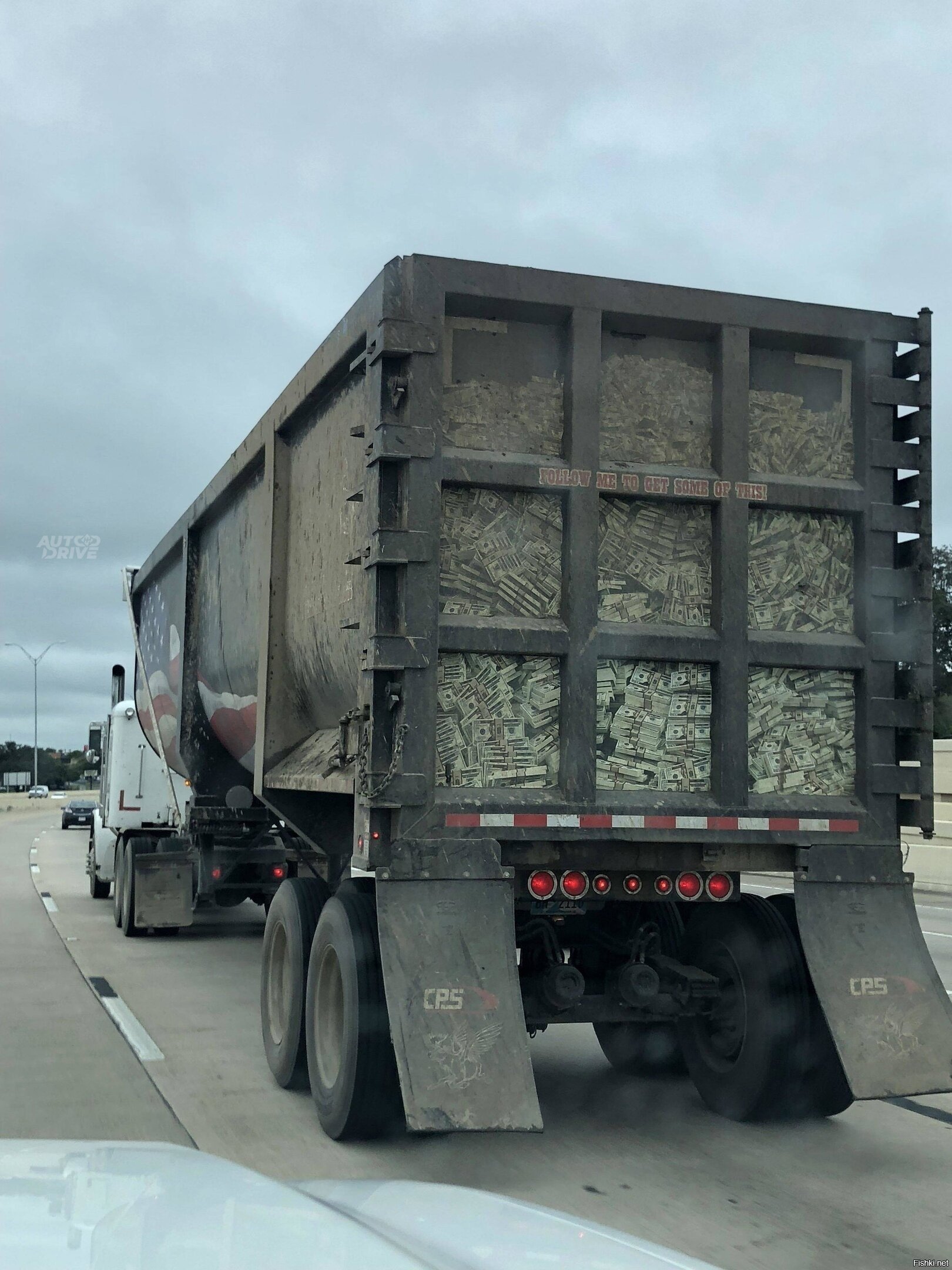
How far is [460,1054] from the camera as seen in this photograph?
5531 millimetres

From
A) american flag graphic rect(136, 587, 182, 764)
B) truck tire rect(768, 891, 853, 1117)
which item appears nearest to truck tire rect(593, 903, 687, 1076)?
truck tire rect(768, 891, 853, 1117)

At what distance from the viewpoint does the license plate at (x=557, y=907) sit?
6.28 metres

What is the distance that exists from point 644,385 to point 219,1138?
13.8 ft

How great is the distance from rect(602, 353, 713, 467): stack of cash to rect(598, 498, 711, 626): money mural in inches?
9.7

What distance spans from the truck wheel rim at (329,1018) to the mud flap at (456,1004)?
2.41ft

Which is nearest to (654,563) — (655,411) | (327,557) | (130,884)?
(655,411)

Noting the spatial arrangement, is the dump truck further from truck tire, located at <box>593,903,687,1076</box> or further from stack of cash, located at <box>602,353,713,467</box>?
truck tire, located at <box>593,903,687,1076</box>

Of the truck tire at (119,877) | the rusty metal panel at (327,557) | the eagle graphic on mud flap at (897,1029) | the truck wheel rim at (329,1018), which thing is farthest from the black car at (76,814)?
the eagle graphic on mud flap at (897,1029)

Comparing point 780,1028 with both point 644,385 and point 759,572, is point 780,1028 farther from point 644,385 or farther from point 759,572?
point 644,385

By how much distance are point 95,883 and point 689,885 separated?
14.5m

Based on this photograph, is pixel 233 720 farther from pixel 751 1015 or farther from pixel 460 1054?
pixel 460 1054

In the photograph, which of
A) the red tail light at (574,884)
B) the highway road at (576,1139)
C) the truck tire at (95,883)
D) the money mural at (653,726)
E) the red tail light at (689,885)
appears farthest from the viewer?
the truck tire at (95,883)

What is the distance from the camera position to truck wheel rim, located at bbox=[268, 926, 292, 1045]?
293 inches

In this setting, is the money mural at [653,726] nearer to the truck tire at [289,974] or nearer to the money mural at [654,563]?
the money mural at [654,563]
